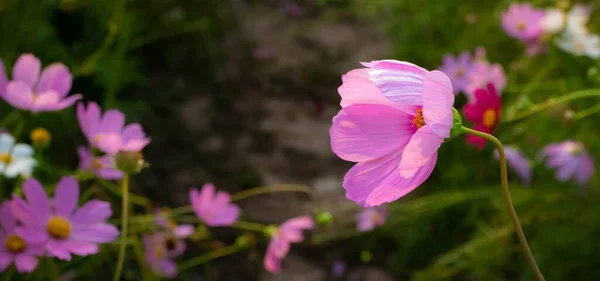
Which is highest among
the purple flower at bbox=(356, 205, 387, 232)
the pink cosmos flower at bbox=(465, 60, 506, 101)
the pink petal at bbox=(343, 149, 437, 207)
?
the pink cosmos flower at bbox=(465, 60, 506, 101)

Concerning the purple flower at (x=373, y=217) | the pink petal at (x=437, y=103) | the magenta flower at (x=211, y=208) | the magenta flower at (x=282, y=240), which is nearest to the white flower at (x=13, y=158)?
the magenta flower at (x=211, y=208)

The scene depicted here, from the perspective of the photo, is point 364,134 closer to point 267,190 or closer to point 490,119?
point 490,119

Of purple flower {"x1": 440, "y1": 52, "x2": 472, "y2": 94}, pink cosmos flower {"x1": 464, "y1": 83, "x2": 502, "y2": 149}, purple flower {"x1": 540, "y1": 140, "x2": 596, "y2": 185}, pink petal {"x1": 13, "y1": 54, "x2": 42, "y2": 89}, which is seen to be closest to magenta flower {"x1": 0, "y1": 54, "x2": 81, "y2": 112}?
pink petal {"x1": 13, "y1": 54, "x2": 42, "y2": 89}

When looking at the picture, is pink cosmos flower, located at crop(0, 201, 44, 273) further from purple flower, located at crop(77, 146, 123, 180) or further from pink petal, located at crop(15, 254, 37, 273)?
purple flower, located at crop(77, 146, 123, 180)

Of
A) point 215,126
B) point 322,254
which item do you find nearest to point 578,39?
point 322,254

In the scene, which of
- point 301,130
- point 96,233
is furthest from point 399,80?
point 301,130

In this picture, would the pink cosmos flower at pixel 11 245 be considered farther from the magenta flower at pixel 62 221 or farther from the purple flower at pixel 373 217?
the purple flower at pixel 373 217
